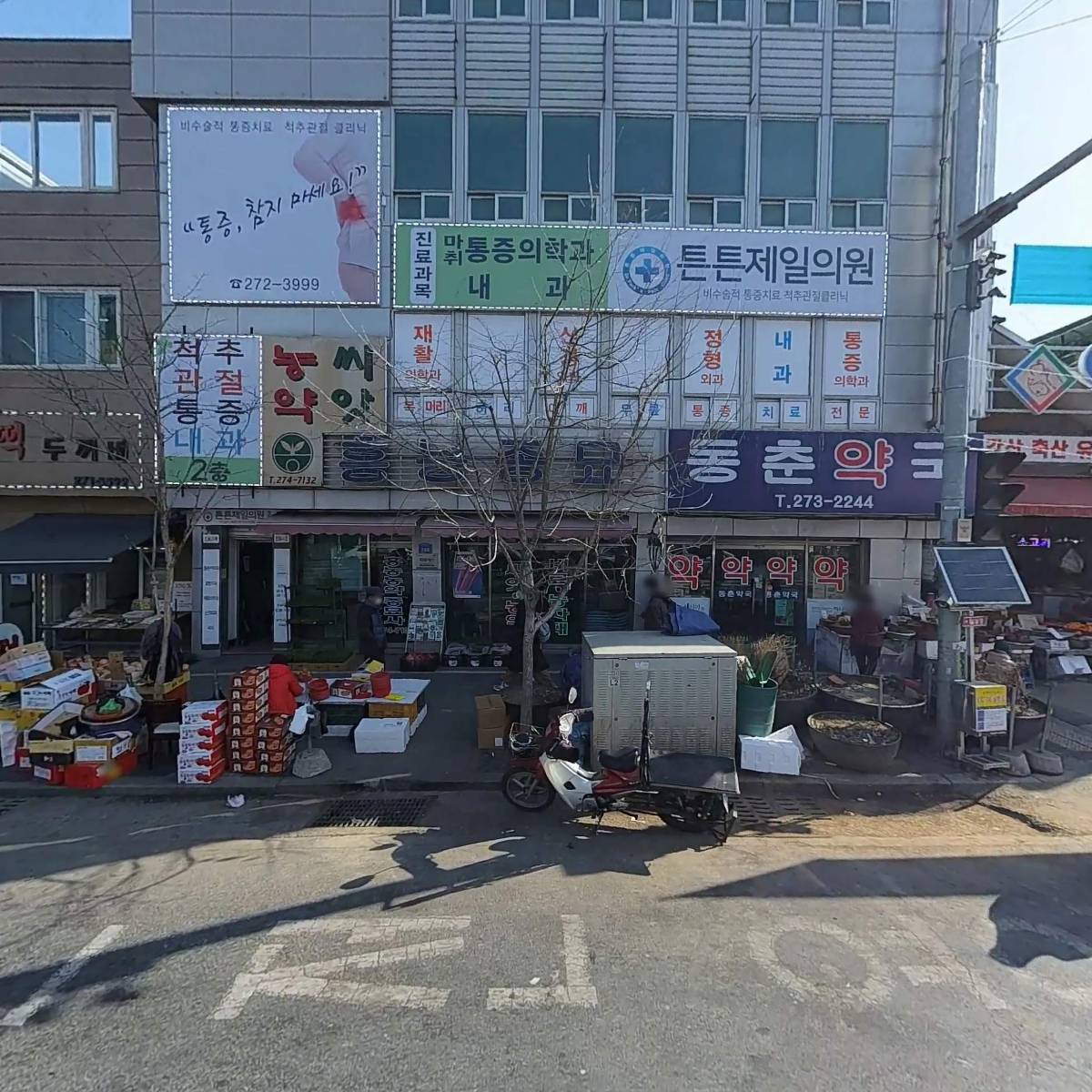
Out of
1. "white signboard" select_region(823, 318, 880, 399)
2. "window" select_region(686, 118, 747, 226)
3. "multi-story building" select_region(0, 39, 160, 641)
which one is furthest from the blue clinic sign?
"multi-story building" select_region(0, 39, 160, 641)

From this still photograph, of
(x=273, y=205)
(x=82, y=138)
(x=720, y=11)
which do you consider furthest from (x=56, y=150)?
(x=720, y=11)

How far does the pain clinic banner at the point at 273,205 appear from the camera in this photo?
13.6m

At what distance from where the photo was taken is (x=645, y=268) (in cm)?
1359

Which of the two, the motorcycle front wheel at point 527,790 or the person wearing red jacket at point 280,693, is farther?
the person wearing red jacket at point 280,693

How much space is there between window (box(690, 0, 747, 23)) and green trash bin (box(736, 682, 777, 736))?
512 inches

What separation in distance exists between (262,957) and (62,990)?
3.48 feet

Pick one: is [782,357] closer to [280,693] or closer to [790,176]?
[790,176]

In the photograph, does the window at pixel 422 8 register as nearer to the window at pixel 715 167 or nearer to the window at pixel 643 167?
the window at pixel 643 167

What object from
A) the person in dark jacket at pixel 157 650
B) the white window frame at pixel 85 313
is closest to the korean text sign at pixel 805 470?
the person in dark jacket at pixel 157 650

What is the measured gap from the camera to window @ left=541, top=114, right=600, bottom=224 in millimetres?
13680

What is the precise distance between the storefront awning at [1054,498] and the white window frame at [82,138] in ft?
63.0

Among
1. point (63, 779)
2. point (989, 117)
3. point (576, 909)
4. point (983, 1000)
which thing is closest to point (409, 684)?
point (63, 779)

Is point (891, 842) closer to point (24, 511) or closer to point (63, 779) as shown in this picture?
point (63, 779)

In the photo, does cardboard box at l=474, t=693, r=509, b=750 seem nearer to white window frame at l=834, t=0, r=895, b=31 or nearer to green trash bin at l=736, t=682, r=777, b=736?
green trash bin at l=736, t=682, r=777, b=736
